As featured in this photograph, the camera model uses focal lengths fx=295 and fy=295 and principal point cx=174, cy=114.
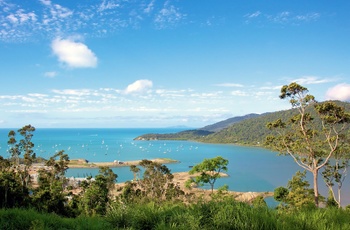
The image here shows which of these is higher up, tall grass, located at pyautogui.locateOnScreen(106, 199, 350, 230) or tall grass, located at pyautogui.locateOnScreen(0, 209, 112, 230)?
tall grass, located at pyautogui.locateOnScreen(106, 199, 350, 230)

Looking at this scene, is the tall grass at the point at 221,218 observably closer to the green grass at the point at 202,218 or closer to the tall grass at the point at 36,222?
the green grass at the point at 202,218

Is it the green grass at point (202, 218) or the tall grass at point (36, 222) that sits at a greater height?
the green grass at point (202, 218)

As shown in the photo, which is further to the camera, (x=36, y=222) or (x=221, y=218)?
(x=36, y=222)

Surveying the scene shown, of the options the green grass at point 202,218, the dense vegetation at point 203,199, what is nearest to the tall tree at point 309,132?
the dense vegetation at point 203,199

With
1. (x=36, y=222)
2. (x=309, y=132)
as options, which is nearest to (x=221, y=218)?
(x=36, y=222)

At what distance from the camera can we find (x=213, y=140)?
6639 inches

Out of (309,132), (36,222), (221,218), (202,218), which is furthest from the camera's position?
(309,132)

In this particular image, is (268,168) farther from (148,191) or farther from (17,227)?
(17,227)

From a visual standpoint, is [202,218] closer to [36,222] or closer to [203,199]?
[203,199]

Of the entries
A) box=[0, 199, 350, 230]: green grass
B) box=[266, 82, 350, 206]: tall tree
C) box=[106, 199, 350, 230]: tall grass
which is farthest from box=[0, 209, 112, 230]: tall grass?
box=[266, 82, 350, 206]: tall tree

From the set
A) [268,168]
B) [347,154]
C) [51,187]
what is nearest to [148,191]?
[51,187]

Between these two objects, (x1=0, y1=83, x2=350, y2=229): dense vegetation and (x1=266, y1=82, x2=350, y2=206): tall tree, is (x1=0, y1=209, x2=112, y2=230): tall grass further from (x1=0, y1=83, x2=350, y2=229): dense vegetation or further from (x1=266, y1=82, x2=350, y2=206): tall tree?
(x1=266, y1=82, x2=350, y2=206): tall tree

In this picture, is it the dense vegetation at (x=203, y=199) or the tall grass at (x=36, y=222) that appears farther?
the tall grass at (x=36, y=222)

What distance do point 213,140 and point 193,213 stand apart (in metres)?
166
